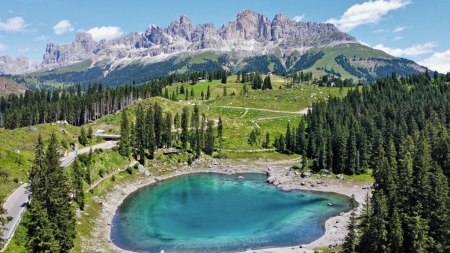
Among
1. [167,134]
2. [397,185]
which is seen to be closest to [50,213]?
[397,185]

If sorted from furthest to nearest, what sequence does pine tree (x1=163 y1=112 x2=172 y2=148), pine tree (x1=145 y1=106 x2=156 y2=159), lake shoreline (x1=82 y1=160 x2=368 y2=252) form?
pine tree (x1=163 y1=112 x2=172 y2=148), pine tree (x1=145 y1=106 x2=156 y2=159), lake shoreline (x1=82 y1=160 x2=368 y2=252)

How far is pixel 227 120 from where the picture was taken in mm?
168125

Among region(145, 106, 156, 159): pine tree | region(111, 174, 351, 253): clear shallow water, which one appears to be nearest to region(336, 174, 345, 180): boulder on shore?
region(111, 174, 351, 253): clear shallow water

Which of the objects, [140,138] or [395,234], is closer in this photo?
[395,234]

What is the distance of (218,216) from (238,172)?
43.6 meters

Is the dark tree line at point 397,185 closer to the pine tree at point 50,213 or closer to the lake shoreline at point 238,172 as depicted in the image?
the lake shoreline at point 238,172

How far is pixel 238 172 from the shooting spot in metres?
119

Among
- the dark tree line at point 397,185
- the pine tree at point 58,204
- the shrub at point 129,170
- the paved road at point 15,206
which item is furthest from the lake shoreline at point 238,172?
the paved road at point 15,206

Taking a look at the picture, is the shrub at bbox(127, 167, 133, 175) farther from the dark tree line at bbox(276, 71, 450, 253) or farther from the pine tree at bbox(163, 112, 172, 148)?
the dark tree line at bbox(276, 71, 450, 253)

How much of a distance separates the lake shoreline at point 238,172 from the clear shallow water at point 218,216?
1875 millimetres

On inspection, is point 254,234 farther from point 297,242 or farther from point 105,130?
point 105,130

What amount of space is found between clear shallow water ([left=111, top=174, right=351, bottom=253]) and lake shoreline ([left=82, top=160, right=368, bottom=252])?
6.15ft

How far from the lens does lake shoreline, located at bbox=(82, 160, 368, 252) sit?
5797 cm

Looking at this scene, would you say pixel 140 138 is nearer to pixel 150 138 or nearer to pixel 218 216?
pixel 150 138
